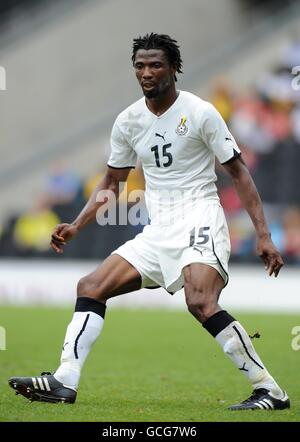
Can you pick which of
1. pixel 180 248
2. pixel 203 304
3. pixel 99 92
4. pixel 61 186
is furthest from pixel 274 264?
pixel 99 92

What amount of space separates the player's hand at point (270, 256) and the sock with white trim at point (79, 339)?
49.0 inches

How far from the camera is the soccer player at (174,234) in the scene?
7.46 meters

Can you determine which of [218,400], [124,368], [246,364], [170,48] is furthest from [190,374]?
[170,48]

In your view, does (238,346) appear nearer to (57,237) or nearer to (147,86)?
(57,237)

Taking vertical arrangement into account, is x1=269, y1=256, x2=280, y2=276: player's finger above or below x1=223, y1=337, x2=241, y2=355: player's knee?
above

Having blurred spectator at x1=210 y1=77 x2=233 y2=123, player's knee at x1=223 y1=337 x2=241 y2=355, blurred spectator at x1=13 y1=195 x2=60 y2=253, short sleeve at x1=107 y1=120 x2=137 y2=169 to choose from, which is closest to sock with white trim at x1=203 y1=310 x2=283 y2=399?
player's knee at x1=223 y1=337 x2=241 y2=355

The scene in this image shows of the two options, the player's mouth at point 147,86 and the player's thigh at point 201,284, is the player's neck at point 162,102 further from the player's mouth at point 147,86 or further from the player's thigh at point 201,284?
the player's thigh at point 201,284

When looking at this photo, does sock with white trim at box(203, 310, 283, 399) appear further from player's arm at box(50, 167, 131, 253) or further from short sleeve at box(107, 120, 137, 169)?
short sleeve at box(107, 120, 137, 169)

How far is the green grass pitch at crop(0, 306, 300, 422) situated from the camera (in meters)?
7.18

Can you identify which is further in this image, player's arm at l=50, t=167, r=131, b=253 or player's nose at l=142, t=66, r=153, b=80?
player's arm at l=50, t=167, r=131, b=253

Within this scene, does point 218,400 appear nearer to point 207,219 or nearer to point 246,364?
point 246,364

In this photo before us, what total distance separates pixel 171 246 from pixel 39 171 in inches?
705

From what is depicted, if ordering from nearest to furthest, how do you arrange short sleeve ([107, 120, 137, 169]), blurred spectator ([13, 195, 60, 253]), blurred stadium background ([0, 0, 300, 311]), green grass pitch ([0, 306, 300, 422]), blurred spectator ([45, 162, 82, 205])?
green grass pitch ([0, 306, 300, 422])
short sleeve ([107, 120, 137, 169])
blurred spectator ([13, 195, 60, 253])
blurred stadium background ([0, 0, 300, 311])
blurred spectator ([45, 162, 82, 205])

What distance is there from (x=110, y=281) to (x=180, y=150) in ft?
3.50
